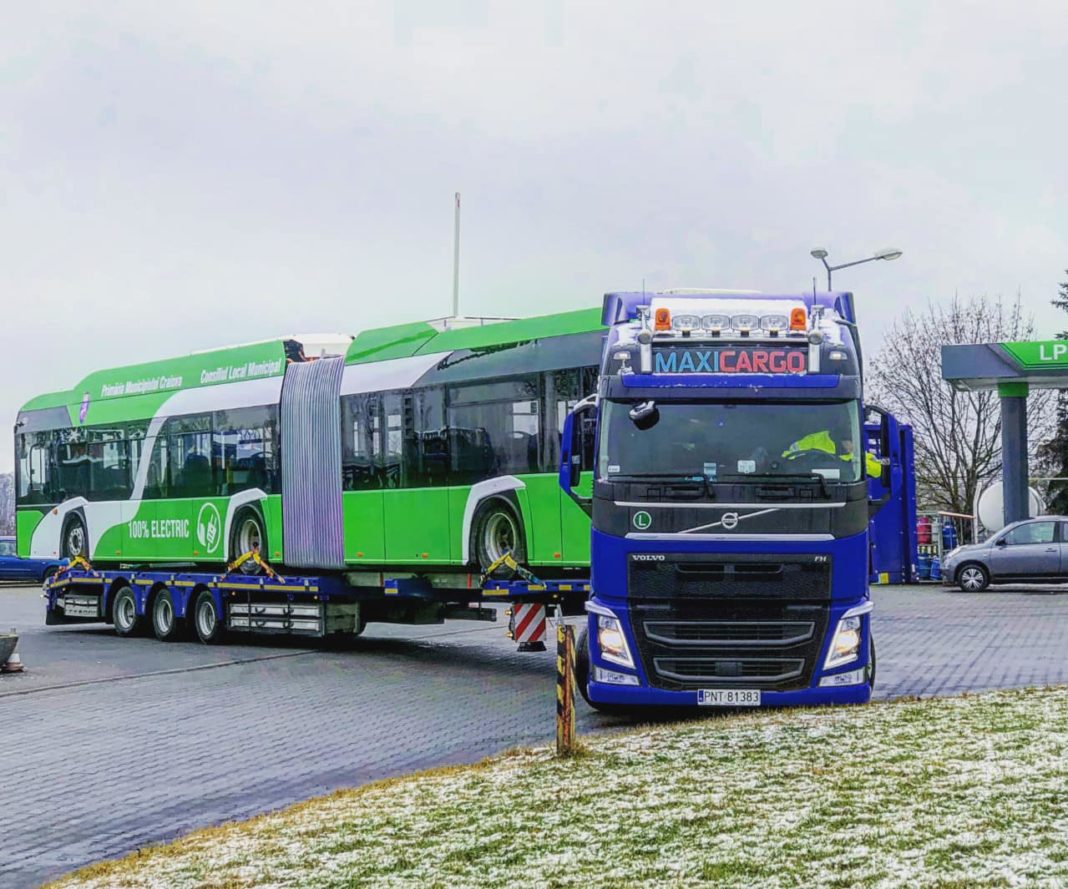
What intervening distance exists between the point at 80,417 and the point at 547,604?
12400mm

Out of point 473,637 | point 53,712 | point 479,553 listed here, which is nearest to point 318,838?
point 53,712

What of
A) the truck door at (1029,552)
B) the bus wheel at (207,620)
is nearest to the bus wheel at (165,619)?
the bus wheel at (207,620)

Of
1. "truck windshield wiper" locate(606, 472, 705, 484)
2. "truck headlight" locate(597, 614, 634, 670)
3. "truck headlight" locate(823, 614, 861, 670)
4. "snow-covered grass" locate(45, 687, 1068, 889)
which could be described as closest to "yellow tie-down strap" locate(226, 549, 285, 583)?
"truck headlight" locate(597, 614, 634, 670)

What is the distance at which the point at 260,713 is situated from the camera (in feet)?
47.1

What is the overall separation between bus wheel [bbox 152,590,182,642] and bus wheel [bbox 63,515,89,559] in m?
2.44

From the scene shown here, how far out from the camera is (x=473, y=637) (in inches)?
904

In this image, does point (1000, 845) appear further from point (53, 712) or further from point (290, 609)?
point (290, 609)

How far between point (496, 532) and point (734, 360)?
539 cm

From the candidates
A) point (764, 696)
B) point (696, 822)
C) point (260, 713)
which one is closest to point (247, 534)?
point (260, 713)

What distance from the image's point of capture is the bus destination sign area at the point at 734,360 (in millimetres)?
11953

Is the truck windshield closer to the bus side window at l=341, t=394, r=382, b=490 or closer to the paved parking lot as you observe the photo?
the paved parking lot

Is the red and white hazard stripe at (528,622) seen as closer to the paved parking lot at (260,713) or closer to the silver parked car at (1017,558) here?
the paved parking lot at (260,713)

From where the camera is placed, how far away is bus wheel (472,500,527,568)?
641 inches

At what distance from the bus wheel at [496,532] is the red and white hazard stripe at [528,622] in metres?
0.55
